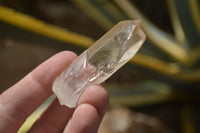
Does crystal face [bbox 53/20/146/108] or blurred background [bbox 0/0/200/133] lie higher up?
crystal face [bbox 53/20/146/108]

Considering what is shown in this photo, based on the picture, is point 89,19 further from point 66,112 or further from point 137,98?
point 66,112

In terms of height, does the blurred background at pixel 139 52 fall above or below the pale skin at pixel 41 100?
below

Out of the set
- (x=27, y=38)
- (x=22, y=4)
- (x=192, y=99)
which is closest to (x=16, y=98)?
(x=27, y=38)

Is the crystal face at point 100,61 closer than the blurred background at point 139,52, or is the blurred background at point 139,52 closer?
the crystal face at point 100,61

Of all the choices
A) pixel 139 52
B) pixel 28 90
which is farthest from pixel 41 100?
pixel 139 52
